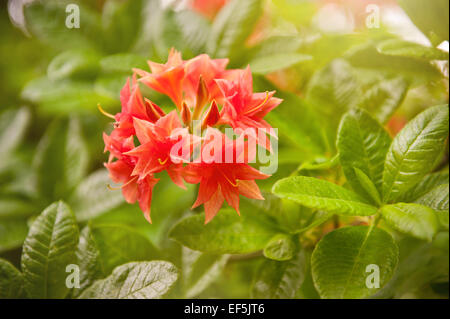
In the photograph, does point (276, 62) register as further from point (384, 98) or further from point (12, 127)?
point (12, 127)

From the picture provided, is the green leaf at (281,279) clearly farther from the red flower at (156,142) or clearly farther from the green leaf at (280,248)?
the red flower at (156,142)

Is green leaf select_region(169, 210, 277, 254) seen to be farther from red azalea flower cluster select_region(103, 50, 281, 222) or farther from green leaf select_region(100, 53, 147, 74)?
green leaf select_region(100, 53, 147, 74)

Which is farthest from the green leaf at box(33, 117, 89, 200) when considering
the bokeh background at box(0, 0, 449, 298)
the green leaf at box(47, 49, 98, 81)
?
the green leaf at box(47, 49, 98, 81)

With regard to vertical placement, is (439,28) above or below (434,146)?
above

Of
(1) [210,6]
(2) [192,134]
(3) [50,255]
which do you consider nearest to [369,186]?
(2) [192,134]

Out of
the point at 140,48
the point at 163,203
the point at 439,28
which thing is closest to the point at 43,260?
the point at 163,203

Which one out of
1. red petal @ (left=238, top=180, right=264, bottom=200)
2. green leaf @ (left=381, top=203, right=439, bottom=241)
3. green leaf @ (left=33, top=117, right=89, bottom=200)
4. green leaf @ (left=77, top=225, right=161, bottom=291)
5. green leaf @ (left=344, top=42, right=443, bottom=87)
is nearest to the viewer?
green leaf @ (left=381, top=203, right=439, bottom=241)
